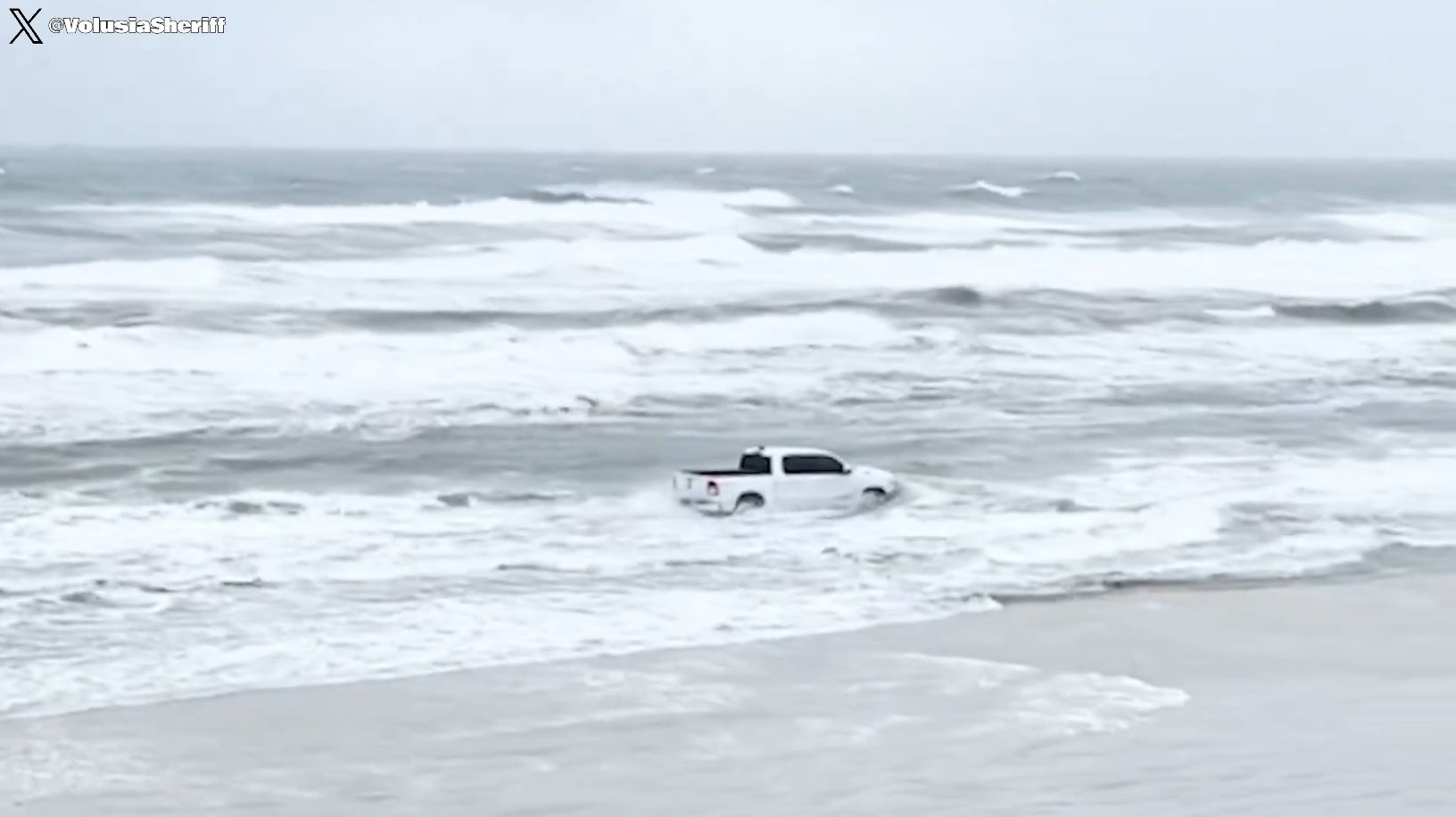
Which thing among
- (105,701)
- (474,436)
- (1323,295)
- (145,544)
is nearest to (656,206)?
(1323,295)

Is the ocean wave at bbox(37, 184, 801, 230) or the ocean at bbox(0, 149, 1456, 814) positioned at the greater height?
the ocean wave at bbox(37, 184, 801, 230)

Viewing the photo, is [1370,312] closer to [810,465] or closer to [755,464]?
[810,465]

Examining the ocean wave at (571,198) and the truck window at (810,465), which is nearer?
the truck window at (810,465)

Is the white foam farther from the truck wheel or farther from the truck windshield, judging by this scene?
the truck wheel

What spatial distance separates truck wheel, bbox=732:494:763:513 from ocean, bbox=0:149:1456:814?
0.26 metres

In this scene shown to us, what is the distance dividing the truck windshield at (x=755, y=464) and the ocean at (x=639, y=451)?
2.05ft

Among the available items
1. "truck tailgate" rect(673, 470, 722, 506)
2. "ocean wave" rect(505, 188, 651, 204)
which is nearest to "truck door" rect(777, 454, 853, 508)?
"truck tailgate" rect(673, 470, 722, 506)

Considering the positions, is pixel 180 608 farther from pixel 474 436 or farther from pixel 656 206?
pixel 656 206

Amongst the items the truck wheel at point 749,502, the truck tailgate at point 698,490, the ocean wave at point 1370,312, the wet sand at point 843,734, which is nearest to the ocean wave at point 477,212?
the ocean wave at point 1370,312

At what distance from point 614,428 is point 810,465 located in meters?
5.73

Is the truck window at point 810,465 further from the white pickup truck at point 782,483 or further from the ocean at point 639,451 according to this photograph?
the ocean at point 639,451

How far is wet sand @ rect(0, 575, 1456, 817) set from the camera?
11.8 m

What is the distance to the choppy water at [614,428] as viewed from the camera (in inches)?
676

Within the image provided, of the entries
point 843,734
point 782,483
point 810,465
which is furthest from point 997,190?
point 843,734
